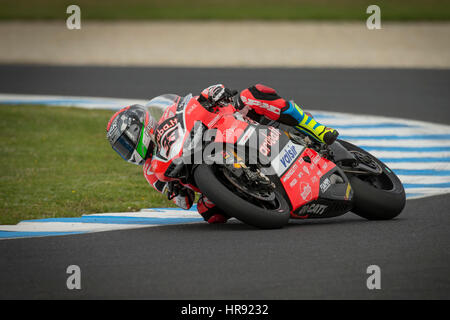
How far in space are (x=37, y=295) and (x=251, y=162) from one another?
7.22 feet

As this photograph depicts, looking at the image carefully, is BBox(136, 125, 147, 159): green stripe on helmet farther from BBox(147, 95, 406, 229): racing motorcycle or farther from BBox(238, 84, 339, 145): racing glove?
BBox(238, 84, 339, 145): racing glove

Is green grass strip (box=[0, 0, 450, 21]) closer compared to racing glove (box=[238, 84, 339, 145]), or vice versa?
racing glove (box=[238, 84, 339, 145])

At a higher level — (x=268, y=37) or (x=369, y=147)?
(x=268, y=37)

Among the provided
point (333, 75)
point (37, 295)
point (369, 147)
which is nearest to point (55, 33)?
point (333, 75)

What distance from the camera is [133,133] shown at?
631 cm

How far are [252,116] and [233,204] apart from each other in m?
1.22

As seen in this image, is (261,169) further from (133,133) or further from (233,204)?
(133,133)

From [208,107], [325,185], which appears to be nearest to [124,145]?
[208,107]

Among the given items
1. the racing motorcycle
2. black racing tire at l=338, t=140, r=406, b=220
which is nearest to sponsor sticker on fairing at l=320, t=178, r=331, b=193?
the racing motorcycle

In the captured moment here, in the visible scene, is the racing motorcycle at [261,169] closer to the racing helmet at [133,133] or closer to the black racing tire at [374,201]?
the black racing tire at [374,201]

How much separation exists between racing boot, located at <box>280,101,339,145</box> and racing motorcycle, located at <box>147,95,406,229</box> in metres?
0.10

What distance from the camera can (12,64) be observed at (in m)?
18.3

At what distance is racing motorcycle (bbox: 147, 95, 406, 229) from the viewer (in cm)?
600

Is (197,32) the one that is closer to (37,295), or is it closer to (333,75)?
(333,75)
